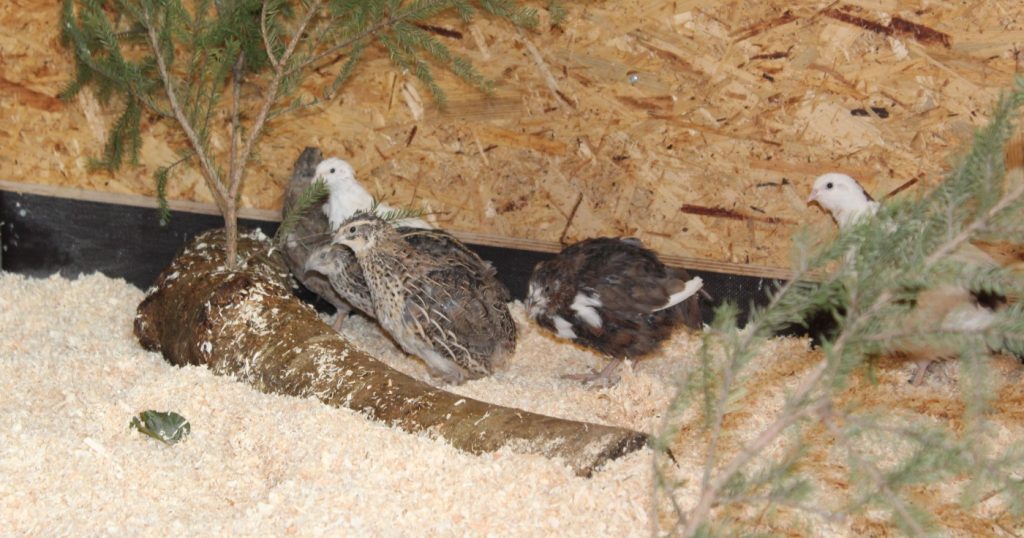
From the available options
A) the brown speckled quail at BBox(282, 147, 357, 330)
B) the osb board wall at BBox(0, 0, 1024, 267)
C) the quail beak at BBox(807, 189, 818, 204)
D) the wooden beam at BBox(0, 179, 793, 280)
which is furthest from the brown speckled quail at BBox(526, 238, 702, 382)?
the brown speckled quail at BBox(282, 147, 357, 330)

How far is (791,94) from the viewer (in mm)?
4352

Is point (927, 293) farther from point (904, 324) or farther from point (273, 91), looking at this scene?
point (273, 91)

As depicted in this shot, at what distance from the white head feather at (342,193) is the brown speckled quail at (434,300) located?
453 millimetres

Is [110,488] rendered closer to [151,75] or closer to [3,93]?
[151,75]

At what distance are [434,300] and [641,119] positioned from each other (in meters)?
1.37

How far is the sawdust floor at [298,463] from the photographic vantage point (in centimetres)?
259

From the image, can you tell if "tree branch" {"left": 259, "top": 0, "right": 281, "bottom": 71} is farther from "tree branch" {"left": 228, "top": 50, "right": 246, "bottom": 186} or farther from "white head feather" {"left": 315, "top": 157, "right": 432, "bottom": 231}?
"white head feather" {"left": 315, "top": 157, "right": 432, "bottom": 231}

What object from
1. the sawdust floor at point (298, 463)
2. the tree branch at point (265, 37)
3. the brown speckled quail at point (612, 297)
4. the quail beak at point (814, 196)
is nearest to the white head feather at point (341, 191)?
the tree branch at point (265, 37)

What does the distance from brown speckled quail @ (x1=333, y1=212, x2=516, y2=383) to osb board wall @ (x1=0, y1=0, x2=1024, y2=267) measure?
0.77 meters

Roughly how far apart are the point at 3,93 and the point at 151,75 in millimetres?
1086

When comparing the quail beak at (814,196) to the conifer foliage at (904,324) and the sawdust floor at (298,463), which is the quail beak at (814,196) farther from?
the conifer foliage at (904,324)

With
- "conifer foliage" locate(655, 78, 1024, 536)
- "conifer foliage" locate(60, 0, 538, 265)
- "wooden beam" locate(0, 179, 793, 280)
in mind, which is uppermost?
"conifer foliage" locate(655, 78, 1024, 536)

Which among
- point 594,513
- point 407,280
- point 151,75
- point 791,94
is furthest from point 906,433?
point 151,75

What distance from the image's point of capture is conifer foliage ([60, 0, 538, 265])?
404cm
